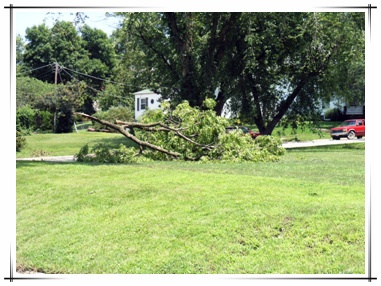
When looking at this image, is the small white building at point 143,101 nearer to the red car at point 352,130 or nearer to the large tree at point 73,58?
the large tree at point 73,58

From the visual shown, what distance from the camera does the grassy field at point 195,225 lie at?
517cm

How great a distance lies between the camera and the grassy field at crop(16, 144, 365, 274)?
17.0ft

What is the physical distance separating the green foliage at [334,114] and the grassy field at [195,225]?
137 feet

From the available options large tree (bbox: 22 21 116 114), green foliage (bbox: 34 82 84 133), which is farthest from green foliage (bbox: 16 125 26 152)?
large tree (bbox: 22 21 116 114)

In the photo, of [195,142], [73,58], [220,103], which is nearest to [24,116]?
[220,103]

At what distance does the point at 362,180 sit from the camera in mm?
8492

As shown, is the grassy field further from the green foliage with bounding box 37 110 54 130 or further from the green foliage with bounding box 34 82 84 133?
the green foliage with bounding box 37 110 54 130

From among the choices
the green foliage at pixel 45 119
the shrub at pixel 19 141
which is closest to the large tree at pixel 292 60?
the shrub at pixel 19 141

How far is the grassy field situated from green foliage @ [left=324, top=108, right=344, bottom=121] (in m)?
41.7

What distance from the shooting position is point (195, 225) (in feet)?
19.8

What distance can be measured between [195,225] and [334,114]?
45.9m

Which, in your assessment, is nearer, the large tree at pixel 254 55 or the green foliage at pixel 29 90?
the large tree at pixel 254 55
